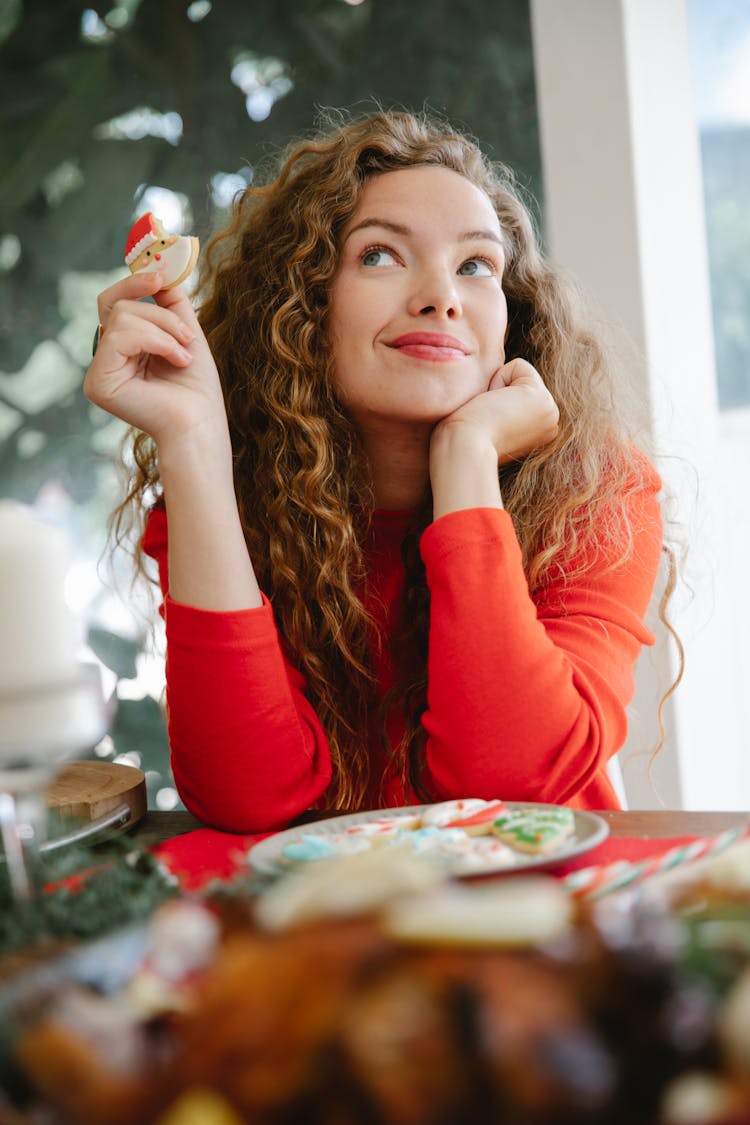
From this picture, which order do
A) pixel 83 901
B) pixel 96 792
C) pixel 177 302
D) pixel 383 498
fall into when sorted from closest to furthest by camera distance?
pixel 83 901 → pixel 96 792 → pixel 177 302 → pixel 383 498

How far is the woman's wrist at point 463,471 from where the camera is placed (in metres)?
1.20

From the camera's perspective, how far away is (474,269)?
141cm

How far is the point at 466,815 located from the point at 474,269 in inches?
31.1

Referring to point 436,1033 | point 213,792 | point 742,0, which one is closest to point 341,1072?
point 436,1033

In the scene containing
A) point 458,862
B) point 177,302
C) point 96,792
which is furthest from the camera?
point 177,302

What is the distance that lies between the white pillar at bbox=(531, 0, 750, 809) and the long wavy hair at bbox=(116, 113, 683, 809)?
19.8 inches

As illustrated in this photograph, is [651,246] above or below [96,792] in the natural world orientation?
above

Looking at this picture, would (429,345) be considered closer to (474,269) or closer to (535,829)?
(474,269)

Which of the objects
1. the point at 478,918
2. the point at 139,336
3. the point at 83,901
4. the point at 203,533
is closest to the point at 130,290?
the point at 139,336

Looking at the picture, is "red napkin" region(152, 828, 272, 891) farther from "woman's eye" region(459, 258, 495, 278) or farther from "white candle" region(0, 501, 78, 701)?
"woman's eye" region(459, 258, 495, 278)

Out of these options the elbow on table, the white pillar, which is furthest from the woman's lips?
the white pillar

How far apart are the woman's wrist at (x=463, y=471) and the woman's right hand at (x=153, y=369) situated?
0.24 metres

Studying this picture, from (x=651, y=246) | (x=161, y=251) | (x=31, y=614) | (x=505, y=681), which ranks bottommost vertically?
(x=505, y=681)

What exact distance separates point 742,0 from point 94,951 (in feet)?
7.87
